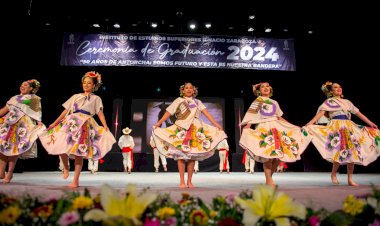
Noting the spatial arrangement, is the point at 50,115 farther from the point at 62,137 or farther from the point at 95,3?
the point at 62,137

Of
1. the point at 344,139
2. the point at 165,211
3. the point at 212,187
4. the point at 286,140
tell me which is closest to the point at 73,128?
the point at 212,187

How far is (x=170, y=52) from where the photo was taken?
8703 millimetres

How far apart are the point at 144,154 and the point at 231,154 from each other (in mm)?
2889

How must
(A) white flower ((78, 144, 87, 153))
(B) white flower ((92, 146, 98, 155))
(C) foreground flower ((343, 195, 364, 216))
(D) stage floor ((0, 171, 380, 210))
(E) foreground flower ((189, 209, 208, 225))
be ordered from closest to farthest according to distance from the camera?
(E) foreground flower ((189, 209, 208, 225)) → (C) foreground flower ((343, 195, 364, 216)) → (D) stage floor ((0, 171, 380, 210)) → (A) white flower ((78, 144, 87, 153)) → (B) white flower ((92, 146, 98, 155))

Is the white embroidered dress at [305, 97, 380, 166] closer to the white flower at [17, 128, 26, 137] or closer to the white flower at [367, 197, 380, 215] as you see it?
the white flower at [367, 197, 380, 215]

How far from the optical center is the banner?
340 inches

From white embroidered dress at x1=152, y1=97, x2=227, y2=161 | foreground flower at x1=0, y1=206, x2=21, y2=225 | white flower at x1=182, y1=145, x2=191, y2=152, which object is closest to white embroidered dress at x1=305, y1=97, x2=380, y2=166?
white embroidered dress at x1=152, y1=97, x2=227, y2=161

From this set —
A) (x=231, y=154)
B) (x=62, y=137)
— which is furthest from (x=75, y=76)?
(x=62, y=137)

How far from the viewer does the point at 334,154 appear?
486 centimetres

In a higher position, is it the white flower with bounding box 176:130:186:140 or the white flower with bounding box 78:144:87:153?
the white flower with bounding box 176:130:186:140

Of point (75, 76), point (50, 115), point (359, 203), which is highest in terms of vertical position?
point (75, 76)

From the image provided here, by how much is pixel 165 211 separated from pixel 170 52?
7.81 meters

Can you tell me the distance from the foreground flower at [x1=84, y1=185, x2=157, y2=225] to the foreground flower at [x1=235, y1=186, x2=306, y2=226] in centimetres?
31

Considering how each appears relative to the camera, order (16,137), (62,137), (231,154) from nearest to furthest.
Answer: (62,137) < (16,137) < (231,154)
